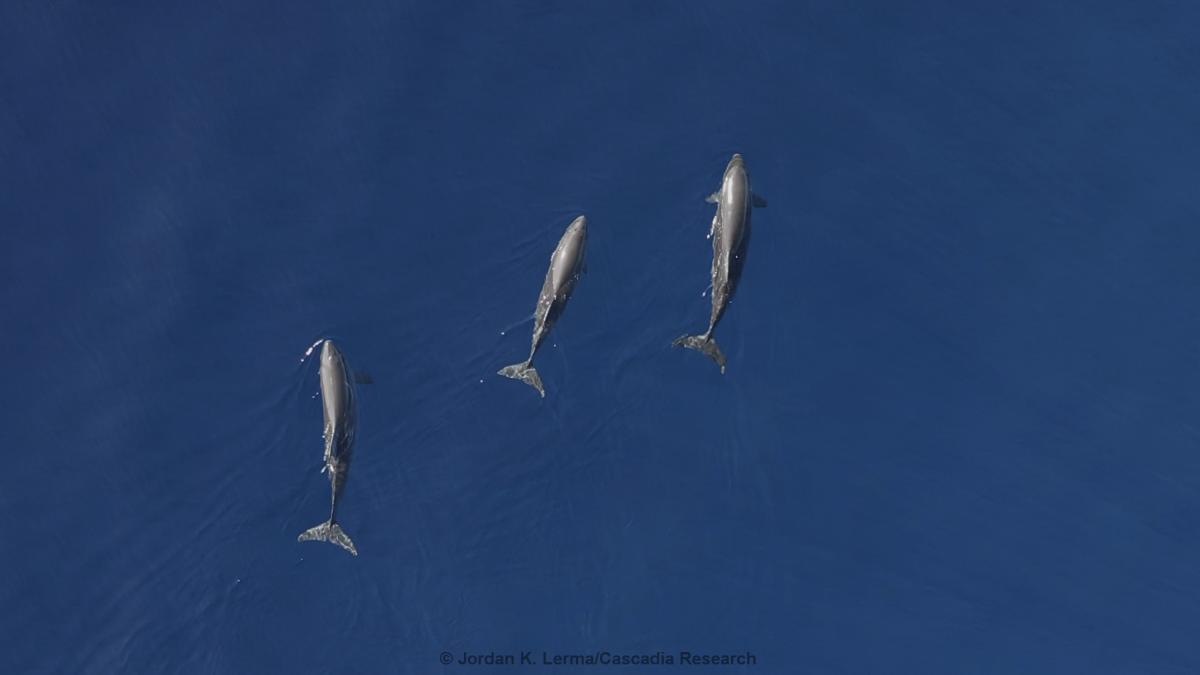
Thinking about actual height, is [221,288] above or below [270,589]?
above

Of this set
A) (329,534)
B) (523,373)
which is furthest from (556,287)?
(329,534)

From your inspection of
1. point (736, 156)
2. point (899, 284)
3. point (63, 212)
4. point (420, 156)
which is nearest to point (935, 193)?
point (899, 284)

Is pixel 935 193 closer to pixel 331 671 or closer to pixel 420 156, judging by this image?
pixel 420 156

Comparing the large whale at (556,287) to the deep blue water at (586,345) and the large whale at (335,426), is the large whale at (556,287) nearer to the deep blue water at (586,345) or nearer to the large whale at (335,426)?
the deep blue water at (586,345)

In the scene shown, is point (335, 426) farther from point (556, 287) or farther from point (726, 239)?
point (726, 239)

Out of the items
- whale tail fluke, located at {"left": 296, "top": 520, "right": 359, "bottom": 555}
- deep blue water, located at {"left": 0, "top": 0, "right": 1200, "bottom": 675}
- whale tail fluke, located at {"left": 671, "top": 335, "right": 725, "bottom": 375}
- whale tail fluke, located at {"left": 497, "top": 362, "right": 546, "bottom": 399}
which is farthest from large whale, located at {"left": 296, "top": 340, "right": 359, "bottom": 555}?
whale tail fluke, located at {"left": 671, "top": 335, "right": 725, "bottom": 375}

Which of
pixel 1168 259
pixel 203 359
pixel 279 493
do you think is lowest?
pixel 279 493

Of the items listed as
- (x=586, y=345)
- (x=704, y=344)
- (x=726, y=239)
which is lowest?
(x=586, y=345)

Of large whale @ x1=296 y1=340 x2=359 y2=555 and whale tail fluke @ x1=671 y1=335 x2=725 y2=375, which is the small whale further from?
whale tail fluke @ x1=671 y1=335 x2=725 y2=375
